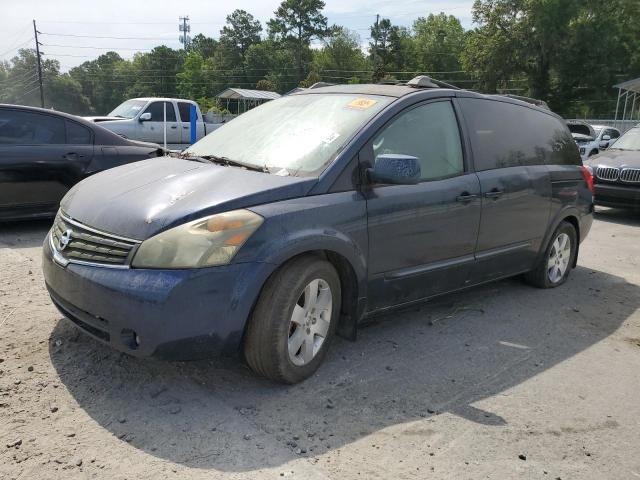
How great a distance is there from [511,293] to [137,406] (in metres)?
3.74

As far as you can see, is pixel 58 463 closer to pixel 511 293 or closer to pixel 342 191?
pixel 342 191

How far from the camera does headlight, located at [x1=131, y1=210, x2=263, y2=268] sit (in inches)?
→ 114

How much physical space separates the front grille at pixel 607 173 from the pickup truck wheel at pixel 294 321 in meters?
8.25

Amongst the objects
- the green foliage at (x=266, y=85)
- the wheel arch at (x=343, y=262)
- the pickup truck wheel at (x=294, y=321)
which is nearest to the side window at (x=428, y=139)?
the wheel arch at (x=343, y=262)

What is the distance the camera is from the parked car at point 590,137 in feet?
60.3

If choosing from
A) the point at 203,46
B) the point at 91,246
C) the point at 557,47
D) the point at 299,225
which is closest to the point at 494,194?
the point at 299,225

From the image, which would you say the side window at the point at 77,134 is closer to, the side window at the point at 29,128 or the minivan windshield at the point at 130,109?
the side window at the point at 29,128

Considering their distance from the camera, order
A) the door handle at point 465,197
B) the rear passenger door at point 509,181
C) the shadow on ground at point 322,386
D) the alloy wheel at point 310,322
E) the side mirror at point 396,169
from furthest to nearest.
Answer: the rear passenger door at point 509,181 → the door handle at point 465,197 → the side mirror at point 396,169 → the alloy wheel at point 310,322 → the shadow on ground at point 322,386

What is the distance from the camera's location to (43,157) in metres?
6.70

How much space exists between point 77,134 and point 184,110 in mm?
10490

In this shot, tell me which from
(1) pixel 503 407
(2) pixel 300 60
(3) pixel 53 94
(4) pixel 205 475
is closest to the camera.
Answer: (4) pixel 205 475

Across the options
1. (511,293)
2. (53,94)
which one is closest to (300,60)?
(53,94)

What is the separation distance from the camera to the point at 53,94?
96.7 m

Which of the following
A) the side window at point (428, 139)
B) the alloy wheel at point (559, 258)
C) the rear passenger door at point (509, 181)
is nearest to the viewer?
the side window at point (428, 139)
